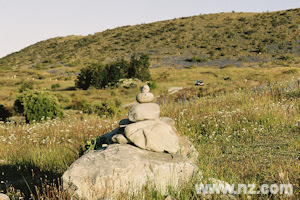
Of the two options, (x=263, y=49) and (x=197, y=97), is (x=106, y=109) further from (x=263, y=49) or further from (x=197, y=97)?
(x=263, y=49)

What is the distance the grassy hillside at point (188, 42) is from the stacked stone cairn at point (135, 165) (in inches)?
A: 1687

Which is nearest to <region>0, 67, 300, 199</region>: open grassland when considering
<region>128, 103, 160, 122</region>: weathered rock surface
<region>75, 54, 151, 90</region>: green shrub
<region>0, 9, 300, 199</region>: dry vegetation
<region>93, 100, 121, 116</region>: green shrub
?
<region>0, 9, 300, 199</region>: dry vegetation

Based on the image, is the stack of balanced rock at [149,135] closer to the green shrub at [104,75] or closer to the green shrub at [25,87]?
the green shrub at [104,75]

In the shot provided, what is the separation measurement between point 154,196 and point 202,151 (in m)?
2.92

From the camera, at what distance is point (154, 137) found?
4.91 metres

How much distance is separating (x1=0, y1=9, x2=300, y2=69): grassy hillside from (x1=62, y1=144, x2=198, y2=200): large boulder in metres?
43.6

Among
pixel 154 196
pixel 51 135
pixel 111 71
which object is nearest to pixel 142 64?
pixel 111 71

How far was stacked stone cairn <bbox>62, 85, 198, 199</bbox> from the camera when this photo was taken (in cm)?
378

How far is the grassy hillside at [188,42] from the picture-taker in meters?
51.0

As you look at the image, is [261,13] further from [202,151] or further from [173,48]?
[202,151]

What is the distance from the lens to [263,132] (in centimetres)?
757

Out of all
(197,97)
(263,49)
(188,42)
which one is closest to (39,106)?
(197,97)

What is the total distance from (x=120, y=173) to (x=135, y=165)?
272 mm

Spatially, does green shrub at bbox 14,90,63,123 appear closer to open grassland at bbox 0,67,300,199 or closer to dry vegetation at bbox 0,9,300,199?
dry vegetation at bbox 0,9,300,199
